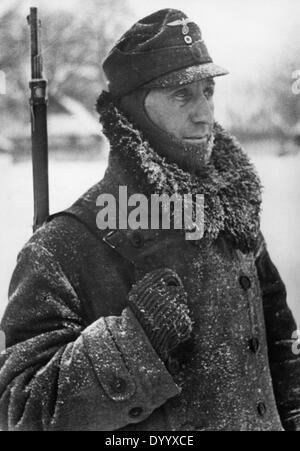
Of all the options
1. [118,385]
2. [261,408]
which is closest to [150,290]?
[118,385]

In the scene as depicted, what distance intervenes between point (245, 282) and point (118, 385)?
444mm

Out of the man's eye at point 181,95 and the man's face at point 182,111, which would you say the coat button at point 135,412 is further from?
the man's eye at point 181,95

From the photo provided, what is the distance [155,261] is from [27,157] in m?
0.47

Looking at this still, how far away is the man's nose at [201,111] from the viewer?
1873mm

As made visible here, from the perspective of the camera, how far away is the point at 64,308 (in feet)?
5.79

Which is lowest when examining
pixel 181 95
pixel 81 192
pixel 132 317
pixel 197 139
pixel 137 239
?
pixel 132 317

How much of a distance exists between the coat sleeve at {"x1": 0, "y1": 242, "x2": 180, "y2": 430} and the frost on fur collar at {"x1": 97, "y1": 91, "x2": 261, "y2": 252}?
316mm

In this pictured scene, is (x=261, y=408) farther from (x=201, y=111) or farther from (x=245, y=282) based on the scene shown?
(x=201, y=111)

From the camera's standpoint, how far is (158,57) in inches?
72.4

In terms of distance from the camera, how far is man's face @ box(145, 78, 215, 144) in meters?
1.87

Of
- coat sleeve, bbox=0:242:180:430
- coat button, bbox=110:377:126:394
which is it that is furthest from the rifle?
coat button, bbox=110:377:126:394

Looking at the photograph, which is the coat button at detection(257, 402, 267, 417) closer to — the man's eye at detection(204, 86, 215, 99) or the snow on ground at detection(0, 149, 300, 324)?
the snow on ground at detection(0, 149, 300, 324)
